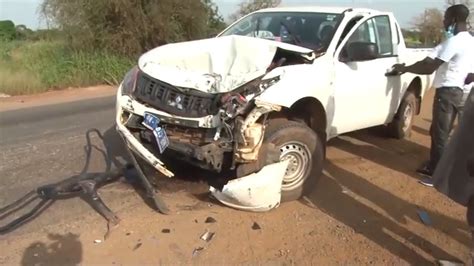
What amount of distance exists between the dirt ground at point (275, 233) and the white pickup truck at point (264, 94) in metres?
0.38

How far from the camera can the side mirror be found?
5609mm

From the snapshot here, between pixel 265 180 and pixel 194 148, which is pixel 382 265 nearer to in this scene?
pixel 265 180

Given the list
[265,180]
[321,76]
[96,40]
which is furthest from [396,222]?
[96,40]

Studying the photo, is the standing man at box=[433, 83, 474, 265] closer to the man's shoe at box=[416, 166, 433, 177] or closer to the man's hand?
the man's shoe at box=[416, 166, 433, 177]

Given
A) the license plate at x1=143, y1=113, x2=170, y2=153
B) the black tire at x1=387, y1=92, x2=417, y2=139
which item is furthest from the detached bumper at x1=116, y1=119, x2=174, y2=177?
the black tire at x1=387, y1=92, x2=417, y2=139

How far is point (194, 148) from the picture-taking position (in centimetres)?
452

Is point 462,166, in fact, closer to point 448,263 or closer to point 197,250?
point 448,263

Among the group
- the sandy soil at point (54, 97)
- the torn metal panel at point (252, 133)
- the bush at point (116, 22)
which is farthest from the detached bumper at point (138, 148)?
the bush at point (116, 22)

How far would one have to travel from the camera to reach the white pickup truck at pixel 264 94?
178 inches

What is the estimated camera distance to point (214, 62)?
538 centimetres

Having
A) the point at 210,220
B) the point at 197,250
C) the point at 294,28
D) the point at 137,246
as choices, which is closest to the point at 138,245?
the point at 137,246

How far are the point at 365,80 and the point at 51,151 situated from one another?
3922 millimetres

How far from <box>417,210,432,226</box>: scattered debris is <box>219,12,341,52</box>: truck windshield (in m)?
1.89

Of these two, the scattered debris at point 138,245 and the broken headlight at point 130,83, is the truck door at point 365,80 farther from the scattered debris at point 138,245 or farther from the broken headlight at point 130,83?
the scattered debris at point 138,245
